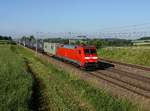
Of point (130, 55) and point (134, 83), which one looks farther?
point (130, 55)

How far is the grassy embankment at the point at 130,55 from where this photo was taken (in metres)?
49.9

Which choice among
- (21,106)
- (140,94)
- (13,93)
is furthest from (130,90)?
(21,106)

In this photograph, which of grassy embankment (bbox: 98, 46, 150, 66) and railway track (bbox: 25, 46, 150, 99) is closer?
railway track (bbox: 25, 46, 150, 99)

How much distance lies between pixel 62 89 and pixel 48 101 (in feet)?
13.8

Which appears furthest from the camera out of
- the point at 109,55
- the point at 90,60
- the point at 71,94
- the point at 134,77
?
the point at 109,55

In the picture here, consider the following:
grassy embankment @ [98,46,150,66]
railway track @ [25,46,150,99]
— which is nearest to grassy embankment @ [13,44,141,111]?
railway track @ [25,46,150,99]

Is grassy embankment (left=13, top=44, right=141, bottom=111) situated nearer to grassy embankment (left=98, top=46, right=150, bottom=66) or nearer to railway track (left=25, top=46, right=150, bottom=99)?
railway track (left=25, top=46, right=150, bottom=99)

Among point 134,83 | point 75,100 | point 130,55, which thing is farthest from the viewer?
point 130,55

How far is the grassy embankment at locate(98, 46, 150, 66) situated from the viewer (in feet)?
164

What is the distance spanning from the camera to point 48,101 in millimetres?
18594

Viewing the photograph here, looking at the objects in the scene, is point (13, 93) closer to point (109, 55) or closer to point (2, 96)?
point (2, 96)

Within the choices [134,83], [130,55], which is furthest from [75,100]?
[130,55]

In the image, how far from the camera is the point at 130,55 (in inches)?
2218

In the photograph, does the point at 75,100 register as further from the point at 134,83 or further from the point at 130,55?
the point at 130,55
